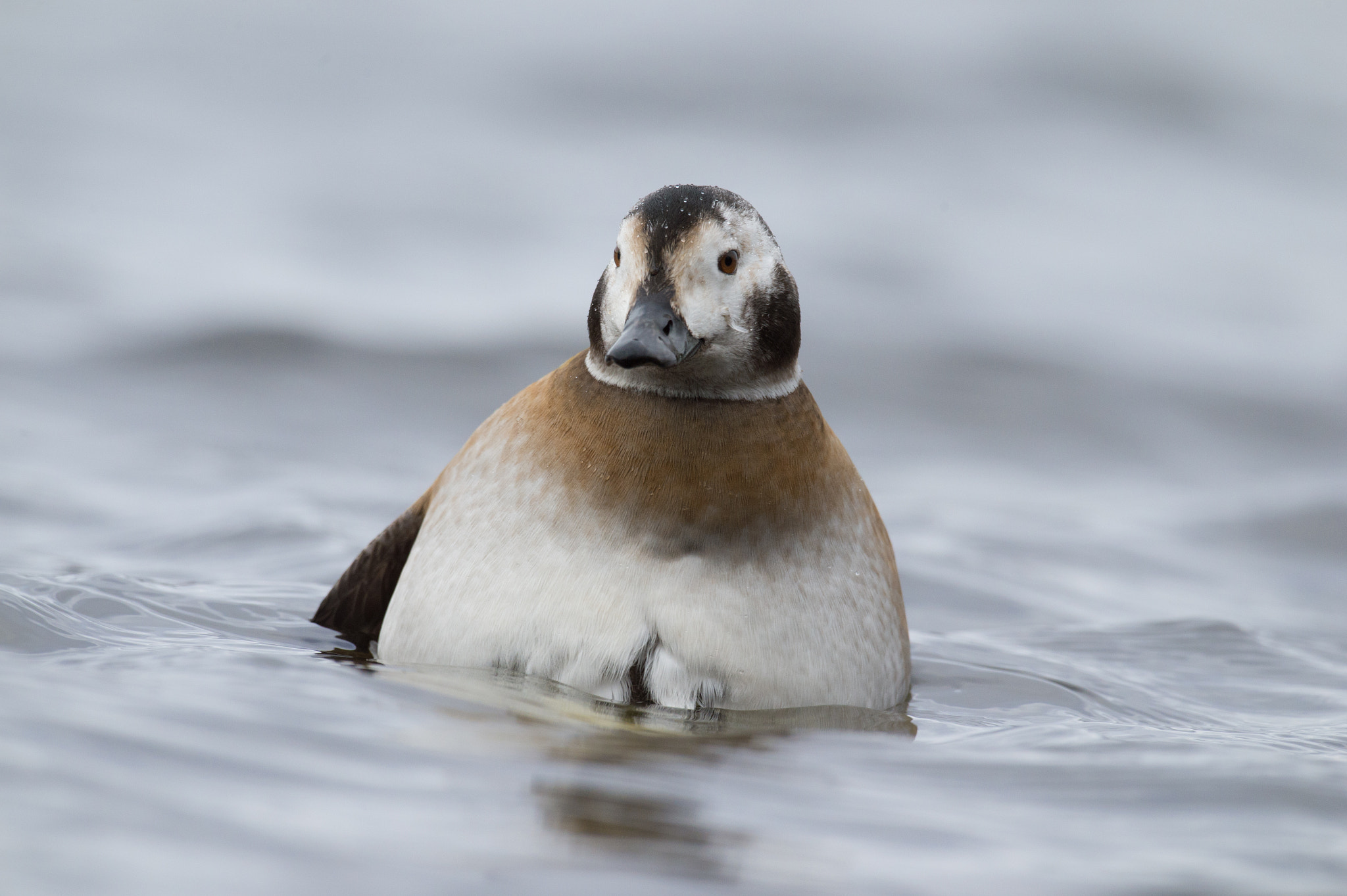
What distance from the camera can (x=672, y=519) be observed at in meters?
5.05

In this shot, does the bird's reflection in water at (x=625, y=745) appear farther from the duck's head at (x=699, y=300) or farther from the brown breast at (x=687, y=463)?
the duck's head at (x=699, y=300)

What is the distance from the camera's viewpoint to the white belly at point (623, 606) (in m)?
4.93

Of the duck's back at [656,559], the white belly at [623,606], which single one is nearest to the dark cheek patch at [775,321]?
the duck's back at [656,559]

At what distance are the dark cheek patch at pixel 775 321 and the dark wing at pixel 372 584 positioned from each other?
1.44 m

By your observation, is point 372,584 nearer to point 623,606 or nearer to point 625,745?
point 623,606

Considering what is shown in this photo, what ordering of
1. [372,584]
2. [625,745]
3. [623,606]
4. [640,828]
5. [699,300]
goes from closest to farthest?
1. [640,828]
2. [625,745]
3. [623,606]
4. [699,300]
5. [372,584]

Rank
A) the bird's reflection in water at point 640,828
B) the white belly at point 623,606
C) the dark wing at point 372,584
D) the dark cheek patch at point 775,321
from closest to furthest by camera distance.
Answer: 1. the bird's reflection in water at point 640,828
2. the white belly at point 623,606
3. the dark cheek patch at point 775,321
4. the dark wing at point 372,584

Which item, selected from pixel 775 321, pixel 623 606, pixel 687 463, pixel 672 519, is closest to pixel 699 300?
pixel 775 321

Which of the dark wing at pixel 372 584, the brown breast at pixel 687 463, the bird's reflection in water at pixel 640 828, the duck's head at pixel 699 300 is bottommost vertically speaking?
the bird's reflection in water at pixel 640 828

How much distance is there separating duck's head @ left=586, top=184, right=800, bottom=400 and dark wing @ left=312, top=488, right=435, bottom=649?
1133mm

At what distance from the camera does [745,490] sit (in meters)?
5.12

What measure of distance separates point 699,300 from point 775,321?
344 millimetres

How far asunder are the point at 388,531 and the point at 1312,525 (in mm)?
7348

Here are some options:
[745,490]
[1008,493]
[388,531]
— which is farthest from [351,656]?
[1008,493]
